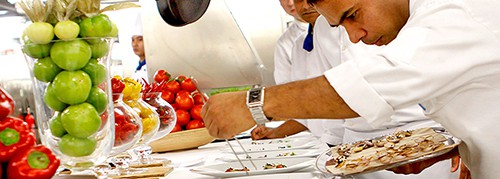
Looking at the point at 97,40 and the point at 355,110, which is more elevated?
the point at 97,40

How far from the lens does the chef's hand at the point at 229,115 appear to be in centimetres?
144

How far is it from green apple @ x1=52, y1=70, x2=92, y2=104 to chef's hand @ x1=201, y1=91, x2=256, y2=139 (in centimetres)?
30

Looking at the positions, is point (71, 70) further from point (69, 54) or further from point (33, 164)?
point (33, 164)

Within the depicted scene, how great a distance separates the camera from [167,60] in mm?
4027

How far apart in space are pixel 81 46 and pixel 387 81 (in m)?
0.61

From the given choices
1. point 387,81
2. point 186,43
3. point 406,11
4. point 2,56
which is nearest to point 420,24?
point 387,81

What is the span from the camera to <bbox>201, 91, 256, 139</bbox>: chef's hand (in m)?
1.44

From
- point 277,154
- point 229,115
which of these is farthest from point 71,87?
point 277,154

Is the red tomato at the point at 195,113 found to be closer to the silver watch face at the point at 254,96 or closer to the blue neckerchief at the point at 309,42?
the blue neckerchief at the point at 309,42

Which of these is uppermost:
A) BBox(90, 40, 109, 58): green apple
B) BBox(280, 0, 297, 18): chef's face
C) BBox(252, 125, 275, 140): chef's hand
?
BBox(90, 40, 109, 58): green apple

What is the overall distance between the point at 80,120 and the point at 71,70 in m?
0.10

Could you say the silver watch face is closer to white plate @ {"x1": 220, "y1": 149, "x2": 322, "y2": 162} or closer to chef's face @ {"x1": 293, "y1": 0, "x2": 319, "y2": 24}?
white plate @ {"x1": 220, "y1": 149, "x2": 322, "y2": 162}

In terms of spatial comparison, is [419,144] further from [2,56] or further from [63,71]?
[2,56]

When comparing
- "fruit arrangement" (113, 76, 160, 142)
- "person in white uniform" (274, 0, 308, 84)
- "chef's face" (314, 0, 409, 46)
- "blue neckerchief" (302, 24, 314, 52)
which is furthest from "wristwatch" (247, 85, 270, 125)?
"person in white uniform" (274, 0, 308, 84)
